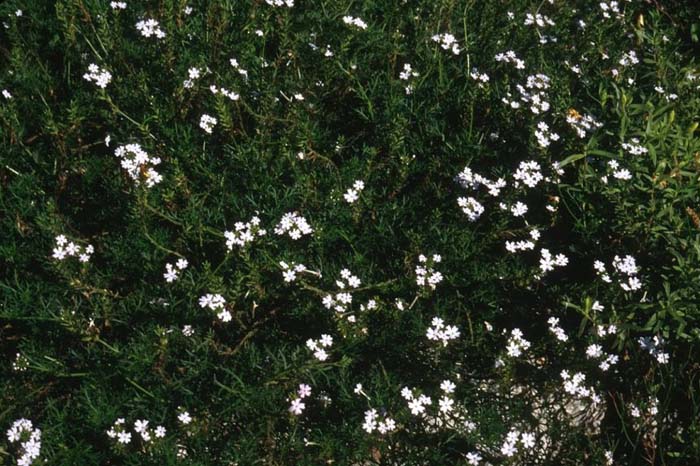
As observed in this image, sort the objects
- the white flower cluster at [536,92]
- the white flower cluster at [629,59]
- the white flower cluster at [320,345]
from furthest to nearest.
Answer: the white flower cluster at [629,59], the white flower cluster at [536,92], the white flower cluster at [320,345]

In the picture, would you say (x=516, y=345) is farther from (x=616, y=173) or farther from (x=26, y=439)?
(x=26, y=439)

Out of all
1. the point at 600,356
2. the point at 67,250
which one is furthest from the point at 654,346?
the point at 67,250

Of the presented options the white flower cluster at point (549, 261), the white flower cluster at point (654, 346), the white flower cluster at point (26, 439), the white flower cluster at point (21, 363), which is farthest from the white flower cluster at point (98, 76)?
the white flower cluster at point (654, 346)

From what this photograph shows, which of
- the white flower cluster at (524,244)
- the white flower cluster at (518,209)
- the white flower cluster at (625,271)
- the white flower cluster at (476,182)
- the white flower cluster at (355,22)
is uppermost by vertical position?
the white flower cluster at (355,22)

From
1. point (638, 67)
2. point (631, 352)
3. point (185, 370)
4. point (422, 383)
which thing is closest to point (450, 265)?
point (422, 383)

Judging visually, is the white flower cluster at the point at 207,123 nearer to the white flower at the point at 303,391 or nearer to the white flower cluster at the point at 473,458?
the white flower at the point at 303,391

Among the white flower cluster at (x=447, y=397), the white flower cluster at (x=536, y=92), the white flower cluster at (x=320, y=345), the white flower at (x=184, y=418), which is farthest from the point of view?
the white flower cluster at (x=536, y=92)
